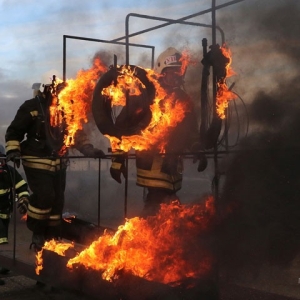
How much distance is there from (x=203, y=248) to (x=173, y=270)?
269mm

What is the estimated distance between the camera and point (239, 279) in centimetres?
356

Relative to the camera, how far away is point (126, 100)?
4.14 metres

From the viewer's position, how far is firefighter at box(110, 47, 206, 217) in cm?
409

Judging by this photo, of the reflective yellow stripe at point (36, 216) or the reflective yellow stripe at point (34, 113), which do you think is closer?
the reflective yellow stripe at point (36, 216)

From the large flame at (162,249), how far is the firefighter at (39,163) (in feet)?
4.69

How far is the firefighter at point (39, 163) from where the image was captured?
5234mm

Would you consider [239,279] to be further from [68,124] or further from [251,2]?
[68,124]

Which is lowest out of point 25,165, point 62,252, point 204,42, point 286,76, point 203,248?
point 62,252

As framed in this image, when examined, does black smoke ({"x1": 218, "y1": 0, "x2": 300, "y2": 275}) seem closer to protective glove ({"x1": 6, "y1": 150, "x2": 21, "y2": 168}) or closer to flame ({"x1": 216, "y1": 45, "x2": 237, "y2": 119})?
flame ({"x1": 216, "y1": 45, "x2": 237, "y2": 119})

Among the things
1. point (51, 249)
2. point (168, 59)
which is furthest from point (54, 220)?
point (168, 59)

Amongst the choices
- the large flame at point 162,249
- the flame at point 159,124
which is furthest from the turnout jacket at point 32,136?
the large flame at point 162,249

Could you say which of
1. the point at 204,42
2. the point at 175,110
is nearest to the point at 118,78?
the point at 175,110

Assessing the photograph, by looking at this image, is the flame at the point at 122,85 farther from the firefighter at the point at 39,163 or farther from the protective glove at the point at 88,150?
the firefighter at the point at 39,163

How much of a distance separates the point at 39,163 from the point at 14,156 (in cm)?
27
